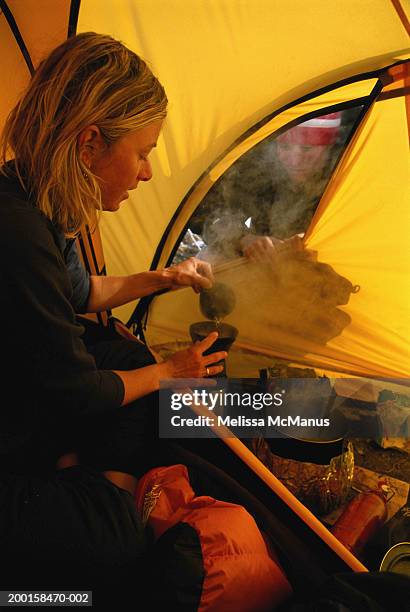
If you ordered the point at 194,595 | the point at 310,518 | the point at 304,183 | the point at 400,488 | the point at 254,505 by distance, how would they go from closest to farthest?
the point at 194,595, the point at 310,518, the point at 254,505, the point at 400,488, the point at 304,183

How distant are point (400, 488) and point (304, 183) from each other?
1058mm

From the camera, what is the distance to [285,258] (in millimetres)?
1918

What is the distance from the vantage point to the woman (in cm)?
92

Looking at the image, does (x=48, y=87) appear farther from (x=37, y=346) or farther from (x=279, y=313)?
(x=279, y=313)

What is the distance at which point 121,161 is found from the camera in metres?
1.06

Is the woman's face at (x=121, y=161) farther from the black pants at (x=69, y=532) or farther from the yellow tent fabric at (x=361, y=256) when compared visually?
the yellow tent fabric at (x=361, y=256)

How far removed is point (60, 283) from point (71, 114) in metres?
0.30

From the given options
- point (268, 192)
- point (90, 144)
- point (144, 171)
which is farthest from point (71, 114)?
point (268, 192)

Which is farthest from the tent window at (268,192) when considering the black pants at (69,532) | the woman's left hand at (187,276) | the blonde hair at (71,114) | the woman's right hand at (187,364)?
the black pants at (69,532)

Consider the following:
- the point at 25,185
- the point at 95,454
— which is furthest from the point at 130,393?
the point at 25,185

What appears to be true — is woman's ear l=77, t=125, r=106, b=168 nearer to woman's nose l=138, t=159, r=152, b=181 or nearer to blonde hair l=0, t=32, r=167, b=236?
blonde hair l=0, t=32, r=167, b=236

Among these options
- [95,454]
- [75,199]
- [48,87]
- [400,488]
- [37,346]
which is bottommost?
[400,488]

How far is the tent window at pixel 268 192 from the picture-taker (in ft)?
6.08

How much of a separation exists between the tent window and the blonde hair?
930 millimetres
